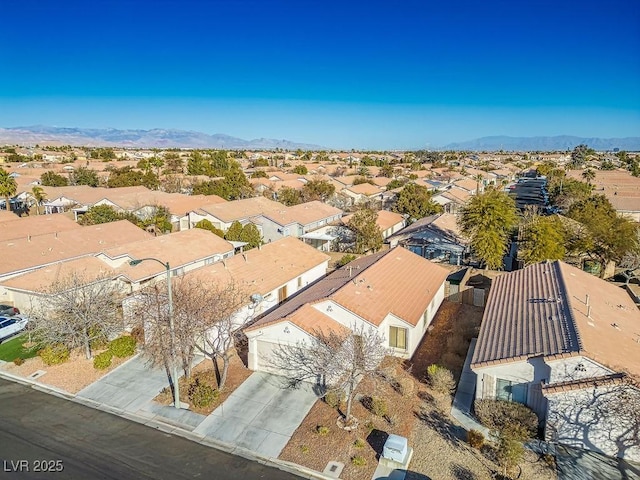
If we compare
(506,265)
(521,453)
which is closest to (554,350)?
(521,453)

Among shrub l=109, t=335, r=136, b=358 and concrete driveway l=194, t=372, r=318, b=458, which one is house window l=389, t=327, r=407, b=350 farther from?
shrub l=109, t=335, r=136, b=358

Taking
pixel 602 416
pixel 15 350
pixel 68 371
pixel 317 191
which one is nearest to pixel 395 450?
pixel 602 416

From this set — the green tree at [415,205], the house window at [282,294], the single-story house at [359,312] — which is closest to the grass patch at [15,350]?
the single-story house at [359,312]

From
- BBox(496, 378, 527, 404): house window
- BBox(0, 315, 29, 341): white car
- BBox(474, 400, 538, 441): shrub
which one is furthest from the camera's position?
BBox(0, 315, 29, 341): white car

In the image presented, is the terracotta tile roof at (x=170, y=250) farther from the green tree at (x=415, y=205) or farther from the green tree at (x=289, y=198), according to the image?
the green tree at (x=415, y=205)

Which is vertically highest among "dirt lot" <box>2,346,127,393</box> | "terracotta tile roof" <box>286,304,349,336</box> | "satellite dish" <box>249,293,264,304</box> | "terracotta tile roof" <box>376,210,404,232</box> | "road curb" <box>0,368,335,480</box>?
"terracotta tile roof" <box>286,304,349,336</box>

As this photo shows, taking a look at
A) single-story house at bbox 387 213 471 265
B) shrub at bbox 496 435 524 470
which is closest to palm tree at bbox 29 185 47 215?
single-story house at bbox 387 213 471 265

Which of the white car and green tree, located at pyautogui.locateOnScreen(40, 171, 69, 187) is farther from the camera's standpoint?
green tree, located at pyautogui.locateOnScreen(40, 171, 69, 187)
